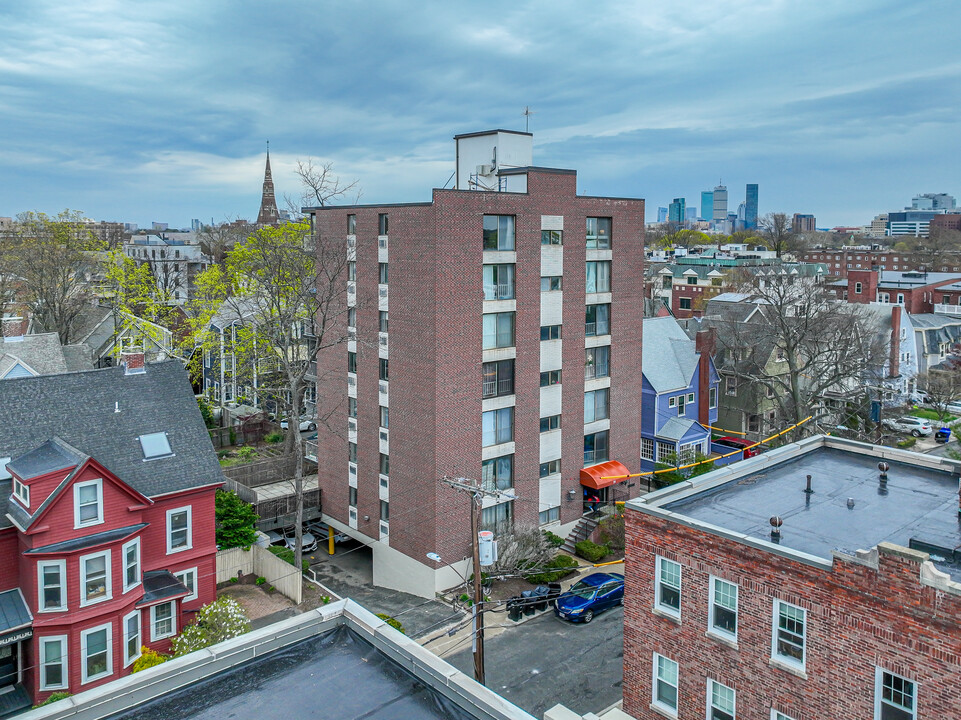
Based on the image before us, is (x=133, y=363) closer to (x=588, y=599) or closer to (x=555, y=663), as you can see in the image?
(x=555, y=663)

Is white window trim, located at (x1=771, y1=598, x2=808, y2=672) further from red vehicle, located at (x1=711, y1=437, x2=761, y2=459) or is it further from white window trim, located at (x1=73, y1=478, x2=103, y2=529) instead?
red vehicle, located at (x1=711, y1=437, x2=761, y2=459)

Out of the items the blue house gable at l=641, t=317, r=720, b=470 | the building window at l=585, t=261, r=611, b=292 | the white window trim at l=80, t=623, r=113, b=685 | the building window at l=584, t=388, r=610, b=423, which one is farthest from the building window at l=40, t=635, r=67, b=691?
the blue house gable at l=641, t=317, r=720, b=470

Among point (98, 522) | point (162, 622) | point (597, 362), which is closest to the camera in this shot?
point (98, 522)

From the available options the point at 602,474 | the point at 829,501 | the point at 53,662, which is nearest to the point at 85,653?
the point at 53,662

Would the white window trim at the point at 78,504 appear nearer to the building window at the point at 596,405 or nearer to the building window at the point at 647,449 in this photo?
the building window at the point at 596,405

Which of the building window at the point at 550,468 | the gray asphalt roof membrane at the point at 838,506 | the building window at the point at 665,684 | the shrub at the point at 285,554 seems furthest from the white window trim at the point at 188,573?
the gray asphalt roof membrane at the point at 838,506

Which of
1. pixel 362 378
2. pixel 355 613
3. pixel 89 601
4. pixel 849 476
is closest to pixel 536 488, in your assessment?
pixel 362 378
